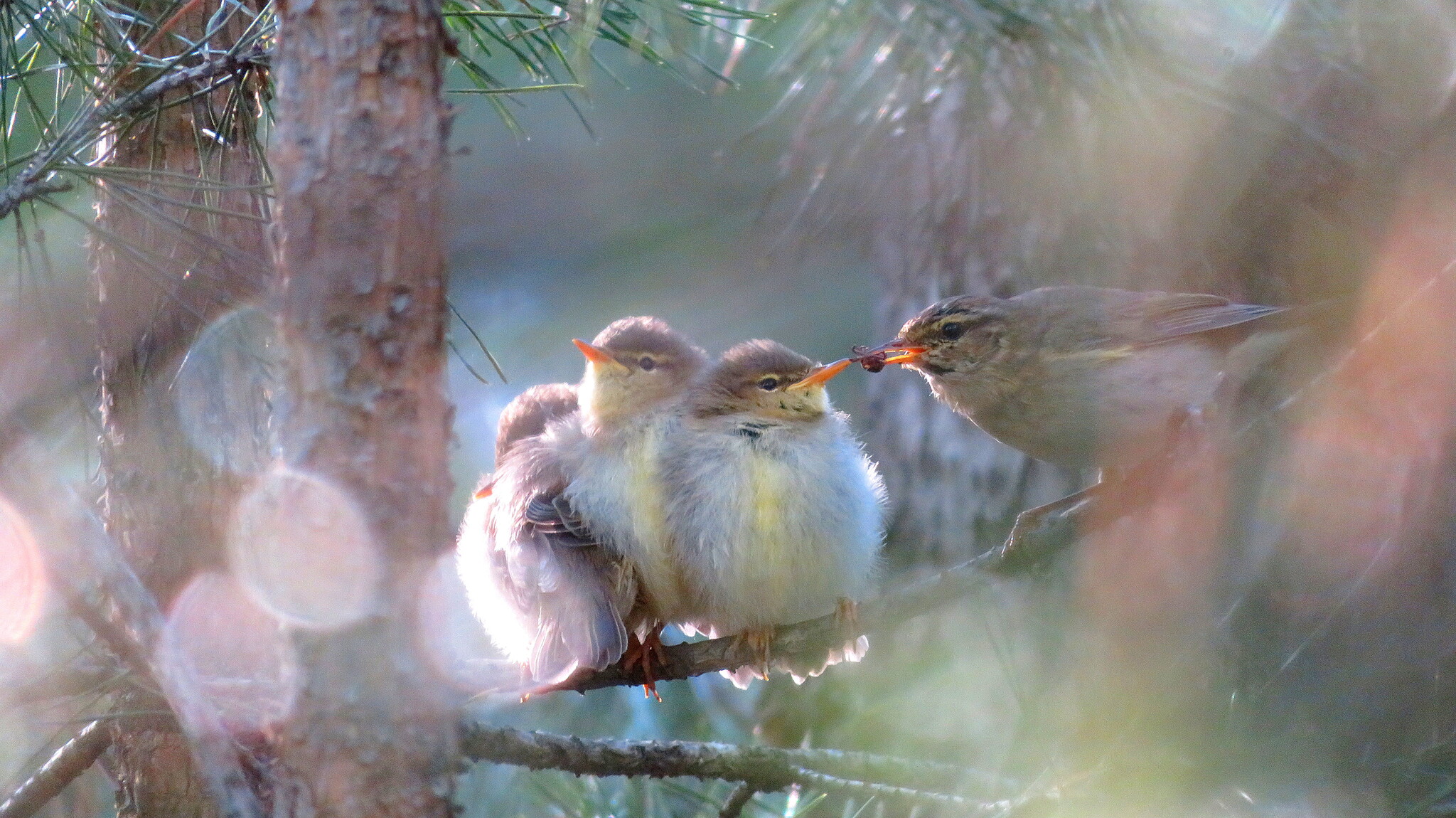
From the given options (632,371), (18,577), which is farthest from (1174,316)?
(18,577)

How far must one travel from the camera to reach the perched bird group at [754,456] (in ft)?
8.63

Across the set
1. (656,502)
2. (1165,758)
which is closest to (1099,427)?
(1165,758)

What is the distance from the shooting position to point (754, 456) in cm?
278

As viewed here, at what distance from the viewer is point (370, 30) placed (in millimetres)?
1463

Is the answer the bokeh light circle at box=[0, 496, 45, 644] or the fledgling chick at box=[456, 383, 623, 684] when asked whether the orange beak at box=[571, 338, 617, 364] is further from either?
the bokeh light circle at box=[0, 496, 45, 644]

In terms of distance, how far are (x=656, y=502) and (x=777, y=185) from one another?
138 cm

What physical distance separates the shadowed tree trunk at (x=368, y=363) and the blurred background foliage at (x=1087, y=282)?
0.38 ft

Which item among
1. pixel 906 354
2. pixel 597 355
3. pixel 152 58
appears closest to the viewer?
pixel 152 58

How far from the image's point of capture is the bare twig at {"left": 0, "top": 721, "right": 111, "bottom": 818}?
2.24 metres

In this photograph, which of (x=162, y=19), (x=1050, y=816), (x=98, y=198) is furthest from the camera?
(x=98, y=198)

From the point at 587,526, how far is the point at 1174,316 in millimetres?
1686

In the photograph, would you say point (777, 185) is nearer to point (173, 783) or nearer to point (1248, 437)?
point (1248, 437)

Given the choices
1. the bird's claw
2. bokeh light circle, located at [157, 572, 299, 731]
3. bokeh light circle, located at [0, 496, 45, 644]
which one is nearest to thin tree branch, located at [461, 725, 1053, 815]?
the bird's claw

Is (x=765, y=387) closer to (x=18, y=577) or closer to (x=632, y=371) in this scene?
(x=632, y=371)
